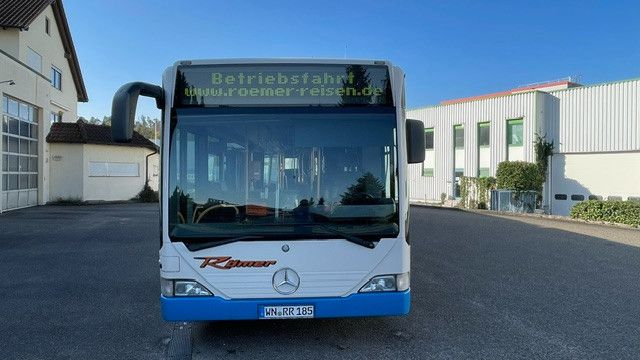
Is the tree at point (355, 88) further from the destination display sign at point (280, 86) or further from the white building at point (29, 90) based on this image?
the white building at point (29, 90)

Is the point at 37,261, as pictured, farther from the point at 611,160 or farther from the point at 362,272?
the point at 611,160

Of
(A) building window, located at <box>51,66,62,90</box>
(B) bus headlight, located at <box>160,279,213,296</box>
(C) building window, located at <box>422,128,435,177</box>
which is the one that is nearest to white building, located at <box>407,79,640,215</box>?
(C) building window, located at <box>422,128,435,177</box>

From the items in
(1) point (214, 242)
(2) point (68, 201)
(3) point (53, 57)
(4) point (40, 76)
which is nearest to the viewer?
(1) point (214, 242)

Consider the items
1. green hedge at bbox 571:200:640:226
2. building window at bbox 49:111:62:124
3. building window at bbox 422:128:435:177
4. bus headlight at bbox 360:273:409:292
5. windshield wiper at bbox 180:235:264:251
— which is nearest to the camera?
windshield wiper at bbox 180:235:264:251

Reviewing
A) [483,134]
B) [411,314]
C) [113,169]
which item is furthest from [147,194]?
[411,314]

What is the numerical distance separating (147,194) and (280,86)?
27778 mm

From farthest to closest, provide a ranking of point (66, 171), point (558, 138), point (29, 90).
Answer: point (66, 171) → point (558, 138) → point (29, 90)

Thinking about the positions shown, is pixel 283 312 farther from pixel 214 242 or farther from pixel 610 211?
pixel 610 211

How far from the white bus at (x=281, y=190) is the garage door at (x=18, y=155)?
60.6 ft

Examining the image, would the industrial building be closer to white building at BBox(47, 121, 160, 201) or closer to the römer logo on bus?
white building at BBox(47, 121, 160, 201)

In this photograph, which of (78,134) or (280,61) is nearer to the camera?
(280,61)

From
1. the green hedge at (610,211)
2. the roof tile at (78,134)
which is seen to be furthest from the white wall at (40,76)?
the green hedge at (610,211)

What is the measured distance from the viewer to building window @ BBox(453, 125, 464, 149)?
105ft

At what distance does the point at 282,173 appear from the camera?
5.07 meters
